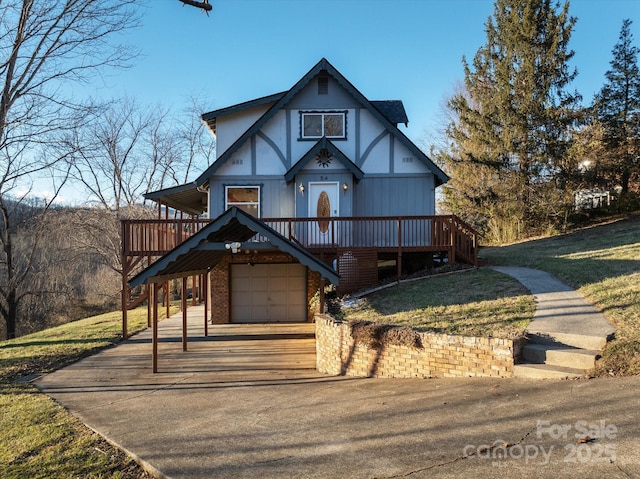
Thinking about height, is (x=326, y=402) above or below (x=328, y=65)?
below

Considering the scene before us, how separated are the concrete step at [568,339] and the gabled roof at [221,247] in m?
3.69

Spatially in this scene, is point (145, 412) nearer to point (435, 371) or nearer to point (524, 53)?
point (435, 371)

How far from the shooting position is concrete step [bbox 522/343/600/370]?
622 centimetres

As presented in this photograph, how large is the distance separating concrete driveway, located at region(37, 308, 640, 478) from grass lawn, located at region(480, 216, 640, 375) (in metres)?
0.86

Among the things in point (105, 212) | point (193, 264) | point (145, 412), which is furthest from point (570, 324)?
point (105, 212)

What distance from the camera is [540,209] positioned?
2445cm

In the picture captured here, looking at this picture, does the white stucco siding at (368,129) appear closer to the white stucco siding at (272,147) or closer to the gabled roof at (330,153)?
the gabled roof at (330,153)

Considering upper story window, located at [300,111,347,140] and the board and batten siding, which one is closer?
the board and batten siding

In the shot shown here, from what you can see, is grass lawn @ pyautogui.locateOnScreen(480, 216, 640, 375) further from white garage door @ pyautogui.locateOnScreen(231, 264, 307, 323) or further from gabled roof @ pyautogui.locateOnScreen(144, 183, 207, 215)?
gabled roof @ pyautogui.locateOnScreen(144, 183, 207, 215)

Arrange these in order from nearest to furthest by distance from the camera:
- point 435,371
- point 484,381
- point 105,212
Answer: point 484,381, point 435,371, point 105,212

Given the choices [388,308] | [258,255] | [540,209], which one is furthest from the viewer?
[540,209]

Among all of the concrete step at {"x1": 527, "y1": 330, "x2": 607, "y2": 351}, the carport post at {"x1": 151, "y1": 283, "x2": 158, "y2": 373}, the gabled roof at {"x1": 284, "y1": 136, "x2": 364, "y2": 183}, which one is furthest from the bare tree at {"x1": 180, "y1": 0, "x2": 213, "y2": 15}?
the gabled roof at {"x1": 284, "y1": 136, "x2": 364, "y2": 183}

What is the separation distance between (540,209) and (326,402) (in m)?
22.1

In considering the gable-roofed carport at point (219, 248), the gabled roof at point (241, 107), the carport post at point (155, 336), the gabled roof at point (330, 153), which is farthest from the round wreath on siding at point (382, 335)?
the gabled roof at point (241, 107)
